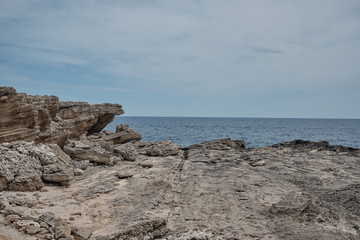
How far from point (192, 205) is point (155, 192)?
4.33 ft

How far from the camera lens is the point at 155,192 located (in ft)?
29.3

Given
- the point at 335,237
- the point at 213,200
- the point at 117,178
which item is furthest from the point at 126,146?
the point at 335,237

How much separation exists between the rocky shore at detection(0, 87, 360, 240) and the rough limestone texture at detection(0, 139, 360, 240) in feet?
0.08

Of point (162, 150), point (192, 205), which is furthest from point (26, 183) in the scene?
point (162, 150)

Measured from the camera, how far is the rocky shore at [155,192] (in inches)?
255

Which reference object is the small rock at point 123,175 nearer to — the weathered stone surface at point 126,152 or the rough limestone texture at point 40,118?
the weathered stone surface at point 126,152

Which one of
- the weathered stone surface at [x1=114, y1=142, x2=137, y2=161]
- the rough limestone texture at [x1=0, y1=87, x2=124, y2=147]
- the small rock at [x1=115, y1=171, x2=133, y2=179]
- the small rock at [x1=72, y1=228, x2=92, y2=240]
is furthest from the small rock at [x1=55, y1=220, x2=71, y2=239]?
the rough limestone texture at [x1=0, y1=87, x2=124, y2=147]

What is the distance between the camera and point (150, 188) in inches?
368

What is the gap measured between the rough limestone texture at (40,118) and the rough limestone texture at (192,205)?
393cm

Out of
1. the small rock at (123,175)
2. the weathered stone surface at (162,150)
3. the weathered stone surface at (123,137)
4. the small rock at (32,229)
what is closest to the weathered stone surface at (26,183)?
the small rock at (123,175)

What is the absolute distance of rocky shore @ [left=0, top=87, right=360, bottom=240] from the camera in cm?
647

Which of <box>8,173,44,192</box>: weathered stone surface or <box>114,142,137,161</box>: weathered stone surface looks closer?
<box>8,173,44,192</box>: weathered stone surface

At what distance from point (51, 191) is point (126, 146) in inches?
223

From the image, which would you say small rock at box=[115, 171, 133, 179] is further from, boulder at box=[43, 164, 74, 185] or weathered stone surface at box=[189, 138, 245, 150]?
weathered stone surface at box=[189, 138, 245, 150]
